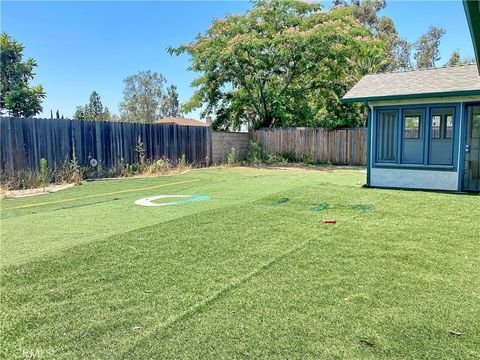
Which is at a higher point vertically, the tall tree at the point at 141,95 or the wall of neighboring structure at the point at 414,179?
the tall tree at the point at 141,95

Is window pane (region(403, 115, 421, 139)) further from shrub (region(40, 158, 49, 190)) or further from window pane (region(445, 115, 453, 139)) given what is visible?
shrub (region(40, 158, 49, 190))

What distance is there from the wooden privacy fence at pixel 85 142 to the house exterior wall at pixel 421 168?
8.13 meters

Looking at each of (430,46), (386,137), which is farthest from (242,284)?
(430,46)

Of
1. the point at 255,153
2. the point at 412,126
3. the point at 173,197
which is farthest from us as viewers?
the point at 255,153

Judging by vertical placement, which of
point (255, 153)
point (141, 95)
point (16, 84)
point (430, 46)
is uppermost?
point (430, 46)

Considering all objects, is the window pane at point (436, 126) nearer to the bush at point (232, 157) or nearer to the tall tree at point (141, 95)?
the bush at point (232, 157)

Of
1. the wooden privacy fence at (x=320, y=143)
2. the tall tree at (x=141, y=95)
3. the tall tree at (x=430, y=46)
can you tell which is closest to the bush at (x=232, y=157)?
the wooden privacy fence at (x=320, y=143)

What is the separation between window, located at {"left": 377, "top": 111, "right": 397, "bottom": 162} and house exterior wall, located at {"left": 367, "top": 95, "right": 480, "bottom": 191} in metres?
0.14

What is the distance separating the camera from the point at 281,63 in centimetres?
1795

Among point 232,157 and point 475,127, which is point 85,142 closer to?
point 232,157

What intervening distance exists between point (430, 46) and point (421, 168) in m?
31.9

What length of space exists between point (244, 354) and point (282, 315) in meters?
0.54

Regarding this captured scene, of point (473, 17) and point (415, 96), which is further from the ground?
point (415, 96)

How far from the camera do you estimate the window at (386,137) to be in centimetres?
920
